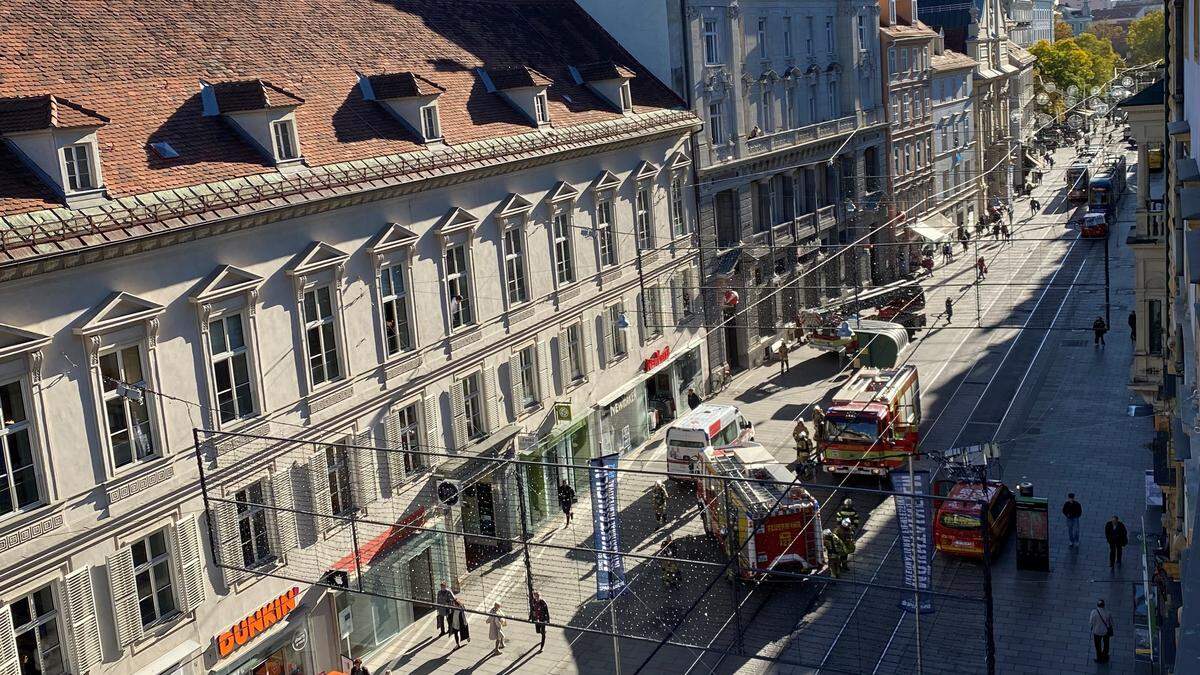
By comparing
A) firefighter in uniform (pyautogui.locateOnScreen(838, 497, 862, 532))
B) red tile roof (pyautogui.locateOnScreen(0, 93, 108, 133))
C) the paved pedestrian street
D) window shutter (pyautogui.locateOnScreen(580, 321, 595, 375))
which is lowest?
the paved pedestrian street

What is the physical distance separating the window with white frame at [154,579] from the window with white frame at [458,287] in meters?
10.3

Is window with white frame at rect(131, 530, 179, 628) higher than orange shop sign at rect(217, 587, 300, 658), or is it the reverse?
window with white frame at rect(131, 530, 179, 628)

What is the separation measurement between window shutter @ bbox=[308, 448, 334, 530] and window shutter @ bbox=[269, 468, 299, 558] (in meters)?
0.50

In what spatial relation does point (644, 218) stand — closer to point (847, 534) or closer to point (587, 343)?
point (587, 343)

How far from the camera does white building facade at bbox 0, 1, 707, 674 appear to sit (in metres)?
21.6

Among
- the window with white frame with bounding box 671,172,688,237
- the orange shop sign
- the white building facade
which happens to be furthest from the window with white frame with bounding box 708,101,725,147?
the orange shop sign

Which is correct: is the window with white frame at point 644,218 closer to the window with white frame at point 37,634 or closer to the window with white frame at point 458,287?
the window with white frame at point 458,287

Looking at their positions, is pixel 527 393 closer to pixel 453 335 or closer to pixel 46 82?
pixel 453 335

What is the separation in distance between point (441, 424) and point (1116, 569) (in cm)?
1643

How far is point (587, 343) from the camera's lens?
126 ft

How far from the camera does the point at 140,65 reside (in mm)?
26844

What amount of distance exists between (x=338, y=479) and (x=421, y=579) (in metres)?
4.10

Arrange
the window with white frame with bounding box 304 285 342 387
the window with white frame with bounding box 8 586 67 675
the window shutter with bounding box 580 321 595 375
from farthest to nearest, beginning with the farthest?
the window shutter with bounding box 580 321 595 375, the window with white frame with bounding box 304 285 342 387, the window with white frame with bounding box 8 586 67 675

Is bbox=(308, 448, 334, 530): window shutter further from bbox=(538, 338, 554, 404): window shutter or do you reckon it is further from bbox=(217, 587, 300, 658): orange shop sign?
bbox=(538, 338, 554, 404): window shutter
